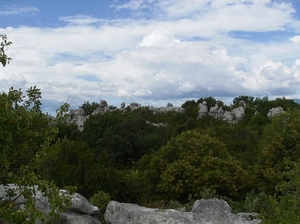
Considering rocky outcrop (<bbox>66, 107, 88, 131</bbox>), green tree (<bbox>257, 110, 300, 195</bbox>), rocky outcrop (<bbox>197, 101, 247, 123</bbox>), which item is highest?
rocky outcrop (<bbox>197, 101, 247, 123</bbox>)

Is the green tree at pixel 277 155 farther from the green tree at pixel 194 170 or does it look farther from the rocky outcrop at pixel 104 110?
the rocky outcrop at pixel 104 110

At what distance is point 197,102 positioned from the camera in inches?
2980

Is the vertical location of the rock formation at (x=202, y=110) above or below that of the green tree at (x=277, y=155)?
above

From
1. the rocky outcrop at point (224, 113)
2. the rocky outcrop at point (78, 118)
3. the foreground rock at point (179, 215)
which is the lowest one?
the foreground rock at point (179, 215)

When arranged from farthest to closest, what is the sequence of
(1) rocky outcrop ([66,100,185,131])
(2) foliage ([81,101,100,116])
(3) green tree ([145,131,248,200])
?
(2) foliage ([81,101,100,116])
(1) rocky outcrop ([66,100,185,131])
(3) green tree ([145,131,248,200])

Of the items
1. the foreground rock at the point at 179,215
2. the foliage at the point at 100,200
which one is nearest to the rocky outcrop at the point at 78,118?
the foliage at the point at 100,200

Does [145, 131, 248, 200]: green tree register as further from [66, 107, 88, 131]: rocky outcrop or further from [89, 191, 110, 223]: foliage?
[66, 107, 88, 131]: rocky outcrop

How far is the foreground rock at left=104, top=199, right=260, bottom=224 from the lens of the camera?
1180cm

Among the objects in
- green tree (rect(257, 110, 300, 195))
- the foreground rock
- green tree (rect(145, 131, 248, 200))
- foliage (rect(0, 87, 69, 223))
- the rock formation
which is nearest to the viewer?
foliage (rect(0, 87, 69, 223))

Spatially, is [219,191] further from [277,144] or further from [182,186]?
[277,144]

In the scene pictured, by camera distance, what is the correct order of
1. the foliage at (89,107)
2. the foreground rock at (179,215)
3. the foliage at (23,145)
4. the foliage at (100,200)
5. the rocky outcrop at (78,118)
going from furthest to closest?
the foliage at (89,107) < the rocky outcrop at (78,118) < the foliage at (100,200) < the foreground rock at (179,215) < the foliage at (23,145)

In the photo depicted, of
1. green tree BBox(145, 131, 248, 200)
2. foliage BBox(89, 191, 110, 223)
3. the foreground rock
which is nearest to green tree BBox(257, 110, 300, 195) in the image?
green tree BBox(145, 131, 248, 200)

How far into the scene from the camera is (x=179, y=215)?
1210cm

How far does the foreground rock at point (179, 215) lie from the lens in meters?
11.8
